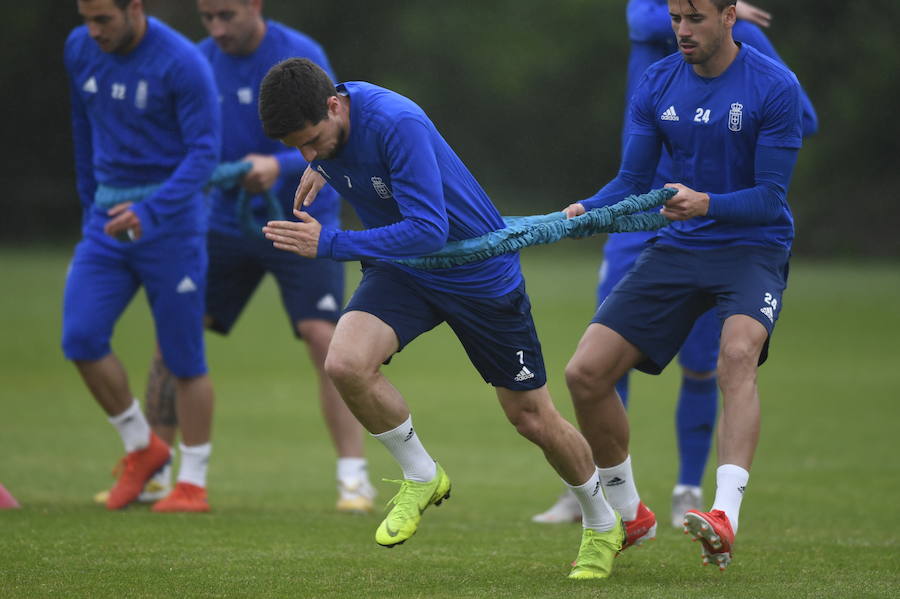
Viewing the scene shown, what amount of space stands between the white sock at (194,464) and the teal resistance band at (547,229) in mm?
2583

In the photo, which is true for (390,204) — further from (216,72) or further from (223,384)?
(223,384)

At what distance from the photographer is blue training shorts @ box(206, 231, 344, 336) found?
7.94 m

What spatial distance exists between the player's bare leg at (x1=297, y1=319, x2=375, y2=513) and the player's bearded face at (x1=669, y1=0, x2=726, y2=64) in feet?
10.4

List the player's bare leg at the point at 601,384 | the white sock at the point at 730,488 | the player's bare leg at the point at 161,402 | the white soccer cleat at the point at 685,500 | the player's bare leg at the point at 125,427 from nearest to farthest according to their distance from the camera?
the white sock at the point at 730,488 < the player's bare leg at the point at 601,384 < the player's bare leg at the point at 125,427 < the white soccer cleat at the point at 685,500 < the player's bare leg at the point at 161,402

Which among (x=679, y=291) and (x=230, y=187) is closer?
(x=679, y=291)

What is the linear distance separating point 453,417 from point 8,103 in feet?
78.3

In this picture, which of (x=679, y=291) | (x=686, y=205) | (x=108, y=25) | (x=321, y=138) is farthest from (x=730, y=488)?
(x=108, y=25)

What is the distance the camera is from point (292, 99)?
500 cm

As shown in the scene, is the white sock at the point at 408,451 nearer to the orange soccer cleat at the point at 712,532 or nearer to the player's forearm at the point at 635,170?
the orange soccer cleat at the point at 712,532

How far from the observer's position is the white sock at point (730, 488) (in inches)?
204

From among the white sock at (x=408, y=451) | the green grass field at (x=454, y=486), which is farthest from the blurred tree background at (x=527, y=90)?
the white sock at (x=408, y=451)

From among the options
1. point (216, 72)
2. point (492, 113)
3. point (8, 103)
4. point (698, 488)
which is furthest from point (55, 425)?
point (492, 113)

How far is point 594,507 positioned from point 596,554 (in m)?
0.20

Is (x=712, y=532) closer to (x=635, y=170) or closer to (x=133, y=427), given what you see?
(x=635, y=170)
